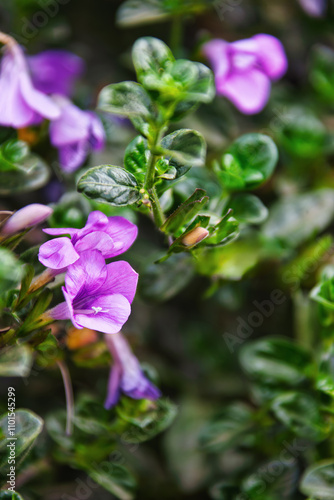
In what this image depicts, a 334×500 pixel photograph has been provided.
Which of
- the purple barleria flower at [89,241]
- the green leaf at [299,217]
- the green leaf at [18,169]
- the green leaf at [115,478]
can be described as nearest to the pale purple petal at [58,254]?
the purple barleria flower at [89,241]

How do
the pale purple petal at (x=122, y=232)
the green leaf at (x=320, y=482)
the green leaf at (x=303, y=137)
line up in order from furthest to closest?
the green leaf at (x=303, y=137)
the green leaf at (x=320, y=482)
the pale purple petal at (x=122, y=232)

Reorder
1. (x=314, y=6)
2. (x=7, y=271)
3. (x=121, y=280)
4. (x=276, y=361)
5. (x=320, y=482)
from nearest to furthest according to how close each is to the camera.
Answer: (x=7, y=271) → (x=121, y=280) → (x=320, y=482) → (x=276, y=361) → (x=314, y=6)

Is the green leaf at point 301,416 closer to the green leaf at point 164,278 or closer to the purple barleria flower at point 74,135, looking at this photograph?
the green leaf at point 164,278

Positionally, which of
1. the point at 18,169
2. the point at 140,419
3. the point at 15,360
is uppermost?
the point at 18,169

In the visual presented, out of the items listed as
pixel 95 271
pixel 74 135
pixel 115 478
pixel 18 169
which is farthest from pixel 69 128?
pixel 115 478

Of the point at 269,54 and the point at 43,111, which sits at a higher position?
the point at 269,54

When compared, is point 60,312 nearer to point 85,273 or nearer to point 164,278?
point 85,273

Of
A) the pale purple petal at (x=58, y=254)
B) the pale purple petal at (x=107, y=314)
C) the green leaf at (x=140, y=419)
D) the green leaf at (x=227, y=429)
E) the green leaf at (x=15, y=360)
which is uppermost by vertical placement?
the pale purple petal at (x=58, y=254)
